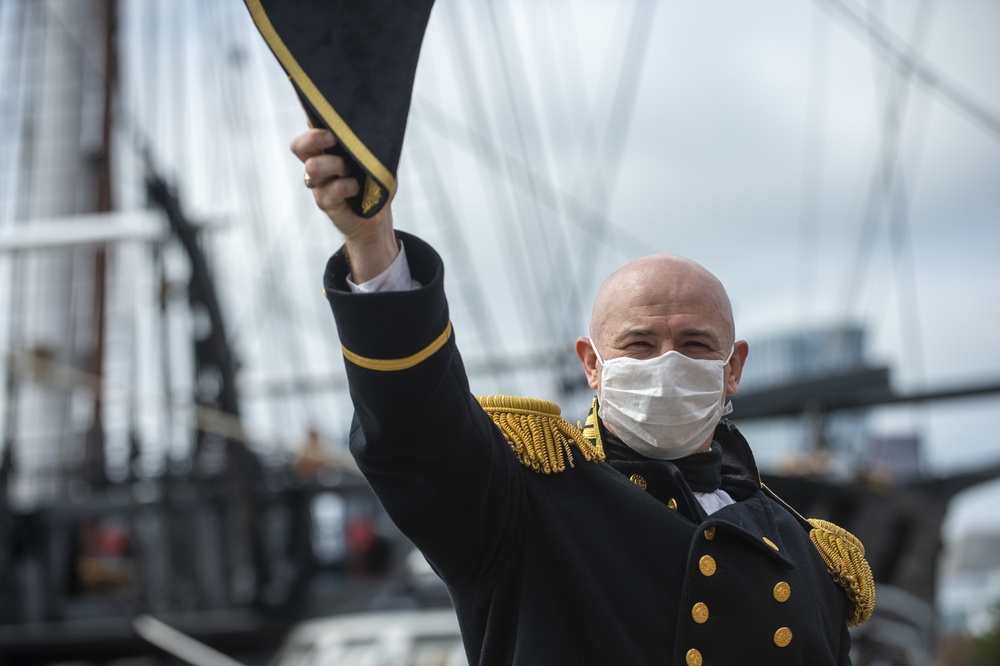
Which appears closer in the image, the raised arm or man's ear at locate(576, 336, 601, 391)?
the raised arm

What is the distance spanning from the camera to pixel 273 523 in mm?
10367

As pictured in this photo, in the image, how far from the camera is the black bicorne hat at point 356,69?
1.45 metres

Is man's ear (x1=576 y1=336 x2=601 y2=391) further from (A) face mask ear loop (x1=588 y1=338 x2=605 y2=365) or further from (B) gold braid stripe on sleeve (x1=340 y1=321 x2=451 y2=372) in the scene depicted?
(B) gold braid stripe on sleeve (x1=340 y1=321 x2=451 y2=372)

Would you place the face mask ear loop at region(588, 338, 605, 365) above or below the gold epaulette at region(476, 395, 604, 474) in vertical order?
above

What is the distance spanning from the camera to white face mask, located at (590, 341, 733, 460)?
1805mm

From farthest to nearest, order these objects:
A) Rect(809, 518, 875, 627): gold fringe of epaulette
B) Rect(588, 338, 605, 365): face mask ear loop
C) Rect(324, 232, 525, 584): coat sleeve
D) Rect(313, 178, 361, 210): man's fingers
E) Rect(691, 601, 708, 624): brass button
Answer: Rect(809, 518, 875, 627): gold fringe of epaulette
Rect(588, 338, 605, 365): face mask ear loop
Rect(691, 601, 708, 624): brass button
Rect(324, 232, 525, 584): coat sleeve
Rect(313, 178, 361, 210): man's fingers

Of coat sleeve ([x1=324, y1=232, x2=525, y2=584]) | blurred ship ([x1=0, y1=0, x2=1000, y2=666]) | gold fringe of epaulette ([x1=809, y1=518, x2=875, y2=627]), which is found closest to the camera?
coat sleeve ([x1=324, y1=232, x2=525, y2=584])

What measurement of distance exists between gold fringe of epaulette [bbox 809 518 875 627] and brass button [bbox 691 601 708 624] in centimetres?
33

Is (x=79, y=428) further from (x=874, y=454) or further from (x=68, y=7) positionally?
(x=874, y=454)

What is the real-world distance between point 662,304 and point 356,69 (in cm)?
56

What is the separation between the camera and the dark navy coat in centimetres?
155

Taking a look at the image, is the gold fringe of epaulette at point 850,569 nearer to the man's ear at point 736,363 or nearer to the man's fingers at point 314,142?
the man's ear at point 736,363

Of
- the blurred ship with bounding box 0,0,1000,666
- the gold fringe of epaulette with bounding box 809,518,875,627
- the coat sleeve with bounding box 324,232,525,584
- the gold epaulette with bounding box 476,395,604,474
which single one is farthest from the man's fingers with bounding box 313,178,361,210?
the blurred ship with bounding box 0,0,1000,666

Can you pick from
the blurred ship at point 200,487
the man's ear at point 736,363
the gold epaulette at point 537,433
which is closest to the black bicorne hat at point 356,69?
the gold epaulette at point 537,433
